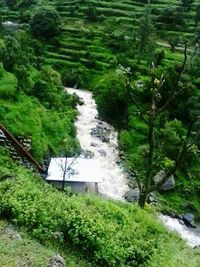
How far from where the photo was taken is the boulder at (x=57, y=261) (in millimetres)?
13922

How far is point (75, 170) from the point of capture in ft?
114

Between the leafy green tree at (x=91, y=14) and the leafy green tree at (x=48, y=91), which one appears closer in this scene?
the leafy green tree at (x=48, y=91)

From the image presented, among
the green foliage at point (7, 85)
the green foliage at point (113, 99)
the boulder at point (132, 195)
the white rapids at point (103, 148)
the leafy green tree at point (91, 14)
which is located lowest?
the white rapids at point (103, 148)

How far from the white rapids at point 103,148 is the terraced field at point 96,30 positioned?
341 inches

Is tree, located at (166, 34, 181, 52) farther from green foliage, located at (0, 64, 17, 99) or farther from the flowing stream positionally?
green foliage, located at (0, 64, 17, 99)

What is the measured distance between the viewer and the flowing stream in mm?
37062

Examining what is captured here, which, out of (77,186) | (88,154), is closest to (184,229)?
(77,186)

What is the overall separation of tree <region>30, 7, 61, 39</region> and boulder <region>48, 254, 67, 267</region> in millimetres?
60785

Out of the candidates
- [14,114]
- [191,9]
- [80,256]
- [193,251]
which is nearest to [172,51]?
[191,9]

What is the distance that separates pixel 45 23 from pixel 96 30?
940 cm

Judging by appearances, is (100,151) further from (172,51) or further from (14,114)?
(172,51)

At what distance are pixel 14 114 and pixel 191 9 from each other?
6002cm

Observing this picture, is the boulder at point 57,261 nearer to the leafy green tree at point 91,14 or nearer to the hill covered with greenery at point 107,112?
the hill covered with greenery at point 107,112

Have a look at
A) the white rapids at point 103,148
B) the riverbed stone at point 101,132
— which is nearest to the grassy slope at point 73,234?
the white rapids at point 103,148
